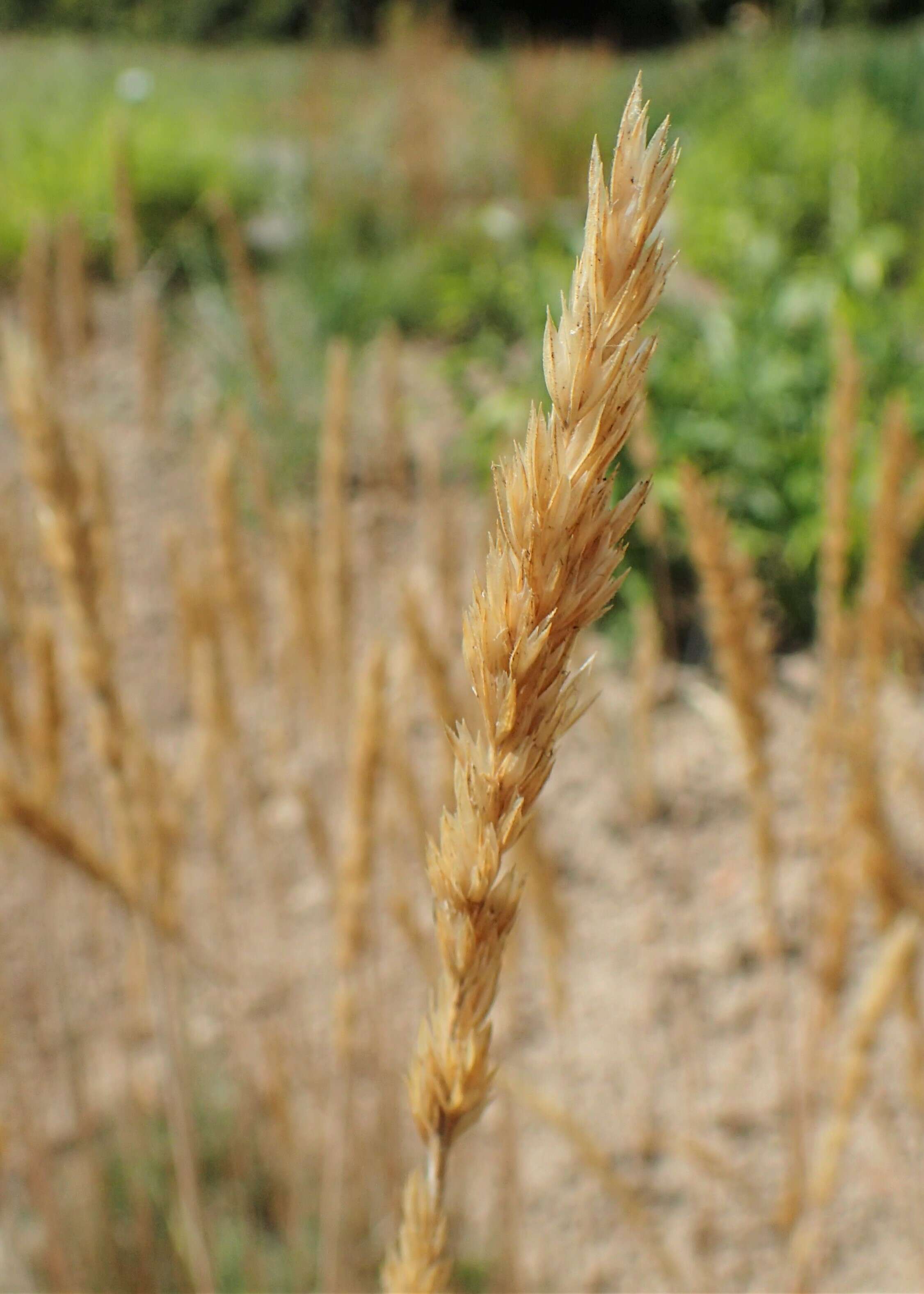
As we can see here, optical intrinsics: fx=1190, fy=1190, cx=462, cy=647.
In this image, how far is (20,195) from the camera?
19.9 feet

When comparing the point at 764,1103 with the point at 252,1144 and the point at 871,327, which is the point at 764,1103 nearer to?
the point at 252,1144

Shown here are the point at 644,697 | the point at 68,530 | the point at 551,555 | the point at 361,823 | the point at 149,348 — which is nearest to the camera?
the point at 551,555

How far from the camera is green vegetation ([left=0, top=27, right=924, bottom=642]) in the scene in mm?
3262

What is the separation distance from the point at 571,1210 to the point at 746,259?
351 centimetres

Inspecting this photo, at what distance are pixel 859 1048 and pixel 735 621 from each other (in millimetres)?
295

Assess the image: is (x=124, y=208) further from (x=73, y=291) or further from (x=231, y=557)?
(x=231, y=557)

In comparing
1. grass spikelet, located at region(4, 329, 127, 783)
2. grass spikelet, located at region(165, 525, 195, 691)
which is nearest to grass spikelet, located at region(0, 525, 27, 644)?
grass spikelet, located at region(165, 525, 195, 691)

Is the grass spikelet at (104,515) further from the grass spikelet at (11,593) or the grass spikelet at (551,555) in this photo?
the grass spikelet at (551,555)

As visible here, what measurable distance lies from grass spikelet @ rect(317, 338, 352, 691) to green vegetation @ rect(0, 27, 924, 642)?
1.81 metres

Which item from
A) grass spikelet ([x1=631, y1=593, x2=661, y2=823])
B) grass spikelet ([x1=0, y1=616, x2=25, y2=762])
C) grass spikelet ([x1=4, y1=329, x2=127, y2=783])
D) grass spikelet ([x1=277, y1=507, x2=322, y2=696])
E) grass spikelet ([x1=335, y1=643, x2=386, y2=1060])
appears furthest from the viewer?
grass spikelet ([x1=631, y1=593, x2=661, y2=823])

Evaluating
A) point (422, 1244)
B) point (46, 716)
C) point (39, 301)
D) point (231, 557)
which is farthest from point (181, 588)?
point (422, 1244)

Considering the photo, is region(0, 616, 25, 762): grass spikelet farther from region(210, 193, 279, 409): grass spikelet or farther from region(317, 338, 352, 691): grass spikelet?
region(210, 193, 279, 409): grass spikelet

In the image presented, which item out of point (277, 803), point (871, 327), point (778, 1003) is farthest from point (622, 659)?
point (778, 1003)

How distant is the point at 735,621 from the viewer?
0.75 meters
